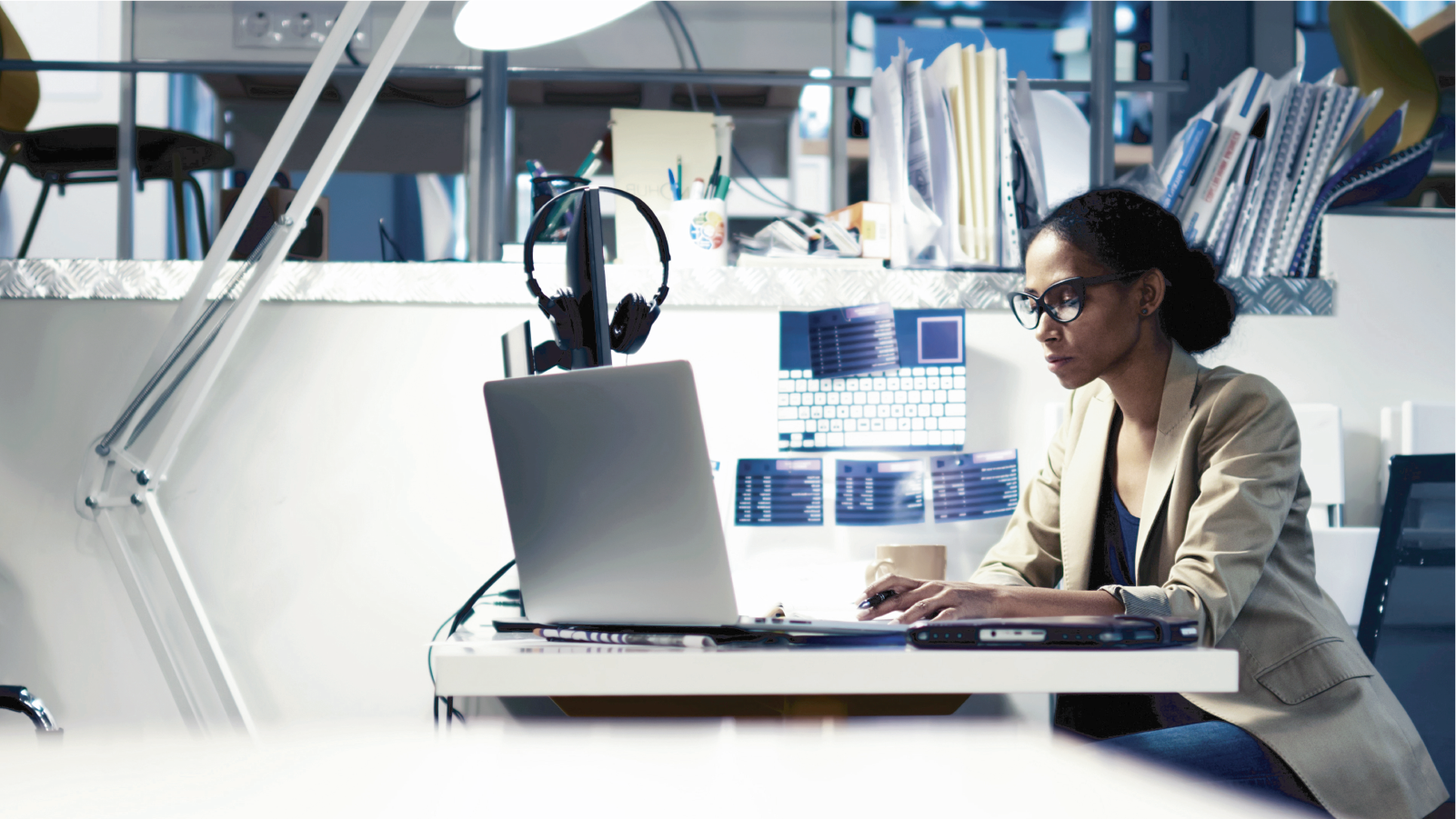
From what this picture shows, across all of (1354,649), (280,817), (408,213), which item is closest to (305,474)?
(1354,649)

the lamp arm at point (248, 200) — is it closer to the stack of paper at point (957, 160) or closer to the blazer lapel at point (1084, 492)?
the stack of paper at point (957, 160)

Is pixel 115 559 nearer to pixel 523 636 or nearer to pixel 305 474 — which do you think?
pixel 305 474

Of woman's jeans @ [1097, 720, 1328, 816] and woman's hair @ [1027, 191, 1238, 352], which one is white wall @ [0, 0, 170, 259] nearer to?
woman's hair @ [1027, 191, 1238, 352]

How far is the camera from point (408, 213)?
3.48 m

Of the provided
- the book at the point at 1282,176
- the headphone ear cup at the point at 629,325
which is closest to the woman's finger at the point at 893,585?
the headphone ear cup at the point at 629,325

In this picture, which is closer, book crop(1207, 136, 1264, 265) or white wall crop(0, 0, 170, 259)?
book crop(1207, 136, 1264, 265)

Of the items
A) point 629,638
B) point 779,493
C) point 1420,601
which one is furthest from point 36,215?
point 1420,601

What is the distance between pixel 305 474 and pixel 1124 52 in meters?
3.17

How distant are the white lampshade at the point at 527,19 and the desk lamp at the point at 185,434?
0.41 feet

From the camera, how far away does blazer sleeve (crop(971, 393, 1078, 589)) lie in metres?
1.33

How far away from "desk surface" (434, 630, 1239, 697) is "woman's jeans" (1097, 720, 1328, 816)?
1.73 feet

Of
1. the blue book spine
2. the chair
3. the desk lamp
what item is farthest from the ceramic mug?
the chair

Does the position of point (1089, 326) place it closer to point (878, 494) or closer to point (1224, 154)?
point (878, 494)

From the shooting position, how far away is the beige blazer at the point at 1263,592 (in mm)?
1002
